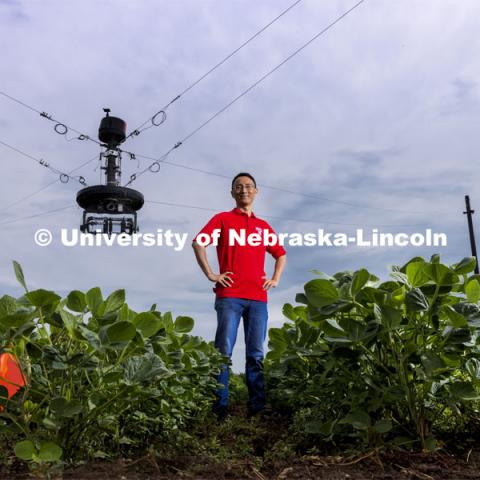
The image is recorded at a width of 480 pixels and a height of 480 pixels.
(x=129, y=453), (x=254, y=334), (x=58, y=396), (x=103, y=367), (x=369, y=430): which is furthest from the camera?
(x=254, y=334)

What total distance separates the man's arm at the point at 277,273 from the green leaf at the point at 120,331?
2.37 metres

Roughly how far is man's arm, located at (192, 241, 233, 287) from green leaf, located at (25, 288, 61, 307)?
2.07 metres

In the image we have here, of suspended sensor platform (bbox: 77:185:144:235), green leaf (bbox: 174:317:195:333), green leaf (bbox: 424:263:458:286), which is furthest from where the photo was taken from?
suspended sensor platform (bbox: 77:185:144:235)

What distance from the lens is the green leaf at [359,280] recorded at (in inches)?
91.1

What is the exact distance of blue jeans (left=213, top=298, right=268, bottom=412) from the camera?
423cm

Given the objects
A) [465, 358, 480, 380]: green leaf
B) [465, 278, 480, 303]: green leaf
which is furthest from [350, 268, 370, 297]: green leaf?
[465, 358, 480, 380]: green leaf

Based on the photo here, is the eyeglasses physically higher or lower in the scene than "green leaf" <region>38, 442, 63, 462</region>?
higher

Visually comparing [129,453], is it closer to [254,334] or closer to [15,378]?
[15,378]

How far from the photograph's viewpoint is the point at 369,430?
2531 mm

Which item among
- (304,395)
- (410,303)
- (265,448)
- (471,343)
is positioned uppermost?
(410,303)

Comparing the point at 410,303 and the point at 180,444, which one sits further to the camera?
the point at 180,444

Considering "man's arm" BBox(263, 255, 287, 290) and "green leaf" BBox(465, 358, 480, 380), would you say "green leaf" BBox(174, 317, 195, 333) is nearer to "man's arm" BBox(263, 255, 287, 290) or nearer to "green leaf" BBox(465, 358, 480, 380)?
"man's arm" BBox(263, 255, 287, 290)

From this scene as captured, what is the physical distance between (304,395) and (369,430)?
70cm

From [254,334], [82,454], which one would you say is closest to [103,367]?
[82,454]
